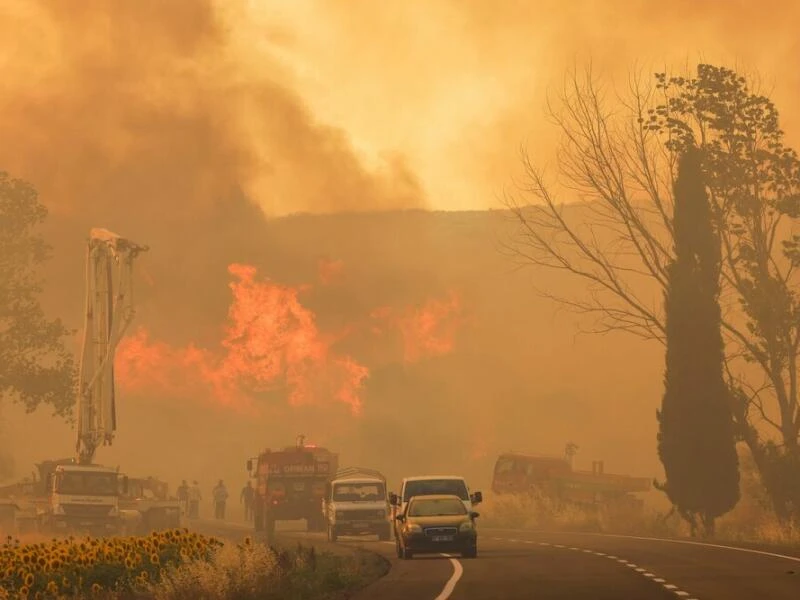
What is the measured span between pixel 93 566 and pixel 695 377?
28535mm

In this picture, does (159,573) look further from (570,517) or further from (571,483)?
(571,483)

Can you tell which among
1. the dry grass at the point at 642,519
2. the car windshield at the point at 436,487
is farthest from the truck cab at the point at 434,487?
the dry grass at the point at 642,519

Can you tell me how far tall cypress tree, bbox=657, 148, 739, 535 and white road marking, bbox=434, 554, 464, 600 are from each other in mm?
12861

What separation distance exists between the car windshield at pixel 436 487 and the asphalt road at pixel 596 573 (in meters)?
1.80

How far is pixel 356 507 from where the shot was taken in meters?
52.6

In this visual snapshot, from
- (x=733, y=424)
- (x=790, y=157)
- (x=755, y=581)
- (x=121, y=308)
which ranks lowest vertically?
(x=755, y=581)

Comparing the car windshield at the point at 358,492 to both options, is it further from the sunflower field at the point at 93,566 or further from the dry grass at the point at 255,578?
the sunflower field at the point at 93,566

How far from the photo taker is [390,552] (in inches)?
1757

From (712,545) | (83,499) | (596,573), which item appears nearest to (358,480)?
(83,499)

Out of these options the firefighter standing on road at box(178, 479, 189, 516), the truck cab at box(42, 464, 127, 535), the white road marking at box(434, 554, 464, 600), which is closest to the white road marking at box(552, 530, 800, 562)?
the white road marking at box(434, 554, 464, 600)

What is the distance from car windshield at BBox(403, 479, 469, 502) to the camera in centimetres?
4556

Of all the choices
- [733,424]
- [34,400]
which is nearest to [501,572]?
[733,424]

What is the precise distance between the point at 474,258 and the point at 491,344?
30.9ft

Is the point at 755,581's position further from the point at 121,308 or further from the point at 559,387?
the point at 559,387
